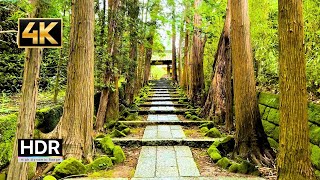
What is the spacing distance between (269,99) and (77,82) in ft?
13.9

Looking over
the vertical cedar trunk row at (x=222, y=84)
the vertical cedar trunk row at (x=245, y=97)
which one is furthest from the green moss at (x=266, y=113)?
the vertical cedar trunk row at (x=245, y=97)

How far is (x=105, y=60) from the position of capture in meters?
8.91

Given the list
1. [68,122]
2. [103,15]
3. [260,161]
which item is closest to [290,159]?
[260,161]

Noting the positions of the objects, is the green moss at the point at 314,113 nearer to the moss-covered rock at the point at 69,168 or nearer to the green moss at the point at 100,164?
the green moss at the point at 100,164

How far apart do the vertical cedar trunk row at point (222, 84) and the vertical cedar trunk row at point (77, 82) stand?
12.9ft

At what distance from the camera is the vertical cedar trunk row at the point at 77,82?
6.11 meters

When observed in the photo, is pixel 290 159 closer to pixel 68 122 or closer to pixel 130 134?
pixel 68 122

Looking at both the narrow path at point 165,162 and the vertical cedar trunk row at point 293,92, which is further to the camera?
the narrow path at point 165,162

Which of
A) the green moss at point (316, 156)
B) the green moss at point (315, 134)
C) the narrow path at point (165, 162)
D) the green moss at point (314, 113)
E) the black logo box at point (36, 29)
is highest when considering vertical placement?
the black logo box at point (36, 29)

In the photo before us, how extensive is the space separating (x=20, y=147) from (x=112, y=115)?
8148 millimetres

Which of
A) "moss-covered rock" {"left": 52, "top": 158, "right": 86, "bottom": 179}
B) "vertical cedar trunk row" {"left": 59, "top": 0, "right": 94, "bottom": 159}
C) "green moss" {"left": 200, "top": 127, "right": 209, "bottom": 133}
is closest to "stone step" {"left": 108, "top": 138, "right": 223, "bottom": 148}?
"green moss" {"left": 200, "top": 127, "right": 209, "bottom": 133}

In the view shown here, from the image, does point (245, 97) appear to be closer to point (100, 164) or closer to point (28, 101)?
point (100, 164)

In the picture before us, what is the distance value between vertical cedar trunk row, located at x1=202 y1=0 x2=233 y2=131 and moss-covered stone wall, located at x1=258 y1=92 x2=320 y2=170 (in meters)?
0.98

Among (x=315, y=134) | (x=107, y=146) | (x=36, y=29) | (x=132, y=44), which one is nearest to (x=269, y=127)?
(x=315, y=134)
